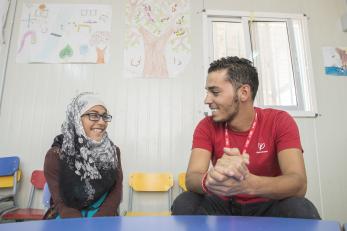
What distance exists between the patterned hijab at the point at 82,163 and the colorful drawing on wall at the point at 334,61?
235cm

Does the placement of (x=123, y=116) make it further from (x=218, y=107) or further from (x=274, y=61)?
(x=274, y=61)

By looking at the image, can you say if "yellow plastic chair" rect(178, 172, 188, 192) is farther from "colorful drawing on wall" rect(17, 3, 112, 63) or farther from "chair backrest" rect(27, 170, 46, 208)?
"colorful drawing on wall" rect(17, 3, 112, 63)

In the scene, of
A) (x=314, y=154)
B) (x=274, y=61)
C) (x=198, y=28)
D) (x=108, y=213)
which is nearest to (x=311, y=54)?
(x=274, y=61)

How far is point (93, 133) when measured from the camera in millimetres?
1751

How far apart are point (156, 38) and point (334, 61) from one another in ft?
6.07

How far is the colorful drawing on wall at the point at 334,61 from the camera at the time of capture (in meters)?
2.81

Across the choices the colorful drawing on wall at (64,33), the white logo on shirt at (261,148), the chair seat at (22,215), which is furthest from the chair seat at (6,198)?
the white logo on shirt at (261,148)

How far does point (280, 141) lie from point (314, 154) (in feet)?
5.49

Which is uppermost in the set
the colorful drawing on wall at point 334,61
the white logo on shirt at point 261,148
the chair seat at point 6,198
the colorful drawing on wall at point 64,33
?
the colorful drawing on wall at point 64,33

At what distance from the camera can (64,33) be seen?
107 inches

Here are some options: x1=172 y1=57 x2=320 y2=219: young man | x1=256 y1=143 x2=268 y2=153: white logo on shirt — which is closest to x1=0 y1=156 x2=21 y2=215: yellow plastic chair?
x1=172 y1=57 x2=320 y2=219: young man

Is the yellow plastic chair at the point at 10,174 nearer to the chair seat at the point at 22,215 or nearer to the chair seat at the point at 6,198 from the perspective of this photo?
the chair seat at the point at 6,198

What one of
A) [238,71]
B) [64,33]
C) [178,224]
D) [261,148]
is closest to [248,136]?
[261,148]

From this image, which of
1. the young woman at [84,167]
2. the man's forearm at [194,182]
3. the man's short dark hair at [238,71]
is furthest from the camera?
the young woman at [84,167]
